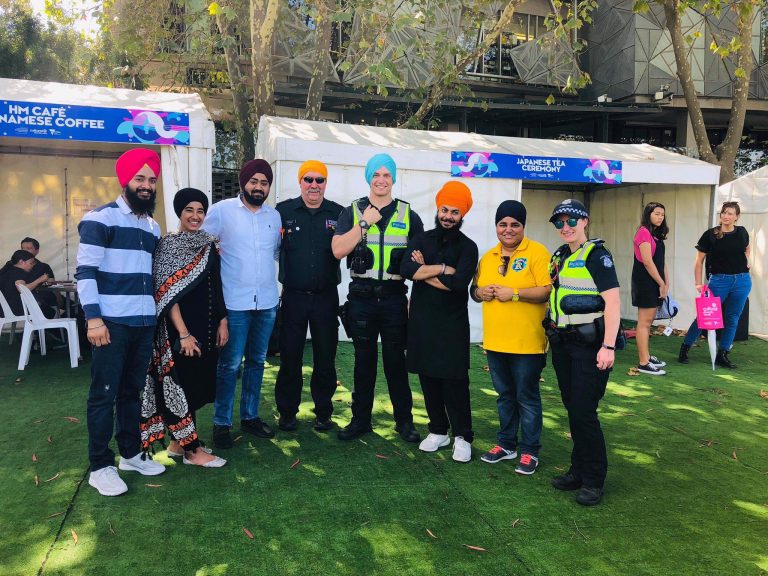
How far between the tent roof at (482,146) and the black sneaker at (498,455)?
471 centimetres

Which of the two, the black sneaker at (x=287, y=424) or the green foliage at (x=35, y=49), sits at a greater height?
the green foliage at (x=35, y=49)

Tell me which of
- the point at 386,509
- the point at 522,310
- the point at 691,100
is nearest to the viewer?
the point at 386,509

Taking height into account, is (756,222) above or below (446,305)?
above

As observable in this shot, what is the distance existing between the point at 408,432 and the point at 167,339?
1824 mm

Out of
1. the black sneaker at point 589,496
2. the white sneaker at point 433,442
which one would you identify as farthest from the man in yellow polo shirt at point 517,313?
the white sneaker at point 433,442

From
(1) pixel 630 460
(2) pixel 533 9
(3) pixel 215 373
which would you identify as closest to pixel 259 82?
(3) pixel 215 373

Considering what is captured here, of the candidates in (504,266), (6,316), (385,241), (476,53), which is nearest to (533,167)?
(476,53)

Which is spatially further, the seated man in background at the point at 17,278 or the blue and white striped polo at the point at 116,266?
the seated man in background at the point at 17,278

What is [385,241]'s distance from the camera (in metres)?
4.05

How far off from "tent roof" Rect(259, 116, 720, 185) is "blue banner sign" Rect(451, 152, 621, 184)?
13 cm

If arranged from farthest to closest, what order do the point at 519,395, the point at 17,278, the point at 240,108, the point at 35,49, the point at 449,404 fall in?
the point at 35,49
the point at 240,108
the point at 17,278
the point at 449,404
the point at 519,395

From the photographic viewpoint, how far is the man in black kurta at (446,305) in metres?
3.77

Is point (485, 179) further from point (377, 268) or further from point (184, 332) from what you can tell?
point (184, 332)

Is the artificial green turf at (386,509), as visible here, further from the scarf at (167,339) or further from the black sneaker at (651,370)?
the black sneaker at (651,370)
